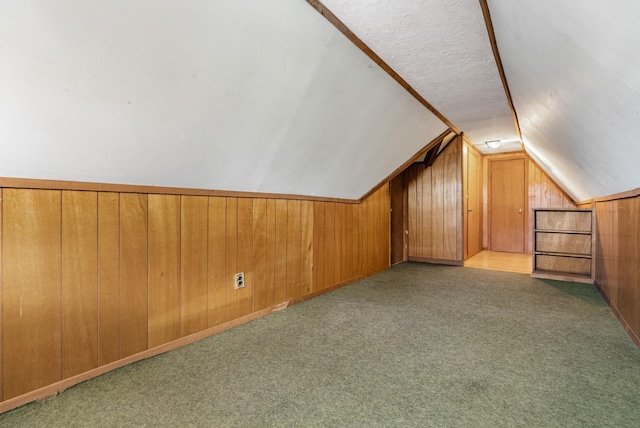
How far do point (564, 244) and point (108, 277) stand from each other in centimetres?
457

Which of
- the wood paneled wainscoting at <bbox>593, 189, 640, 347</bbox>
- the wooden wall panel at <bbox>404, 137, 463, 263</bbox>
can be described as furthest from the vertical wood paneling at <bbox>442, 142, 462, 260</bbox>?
the wood paneled wainscoting at <bbox>593, 189, 640, 347</bbox>

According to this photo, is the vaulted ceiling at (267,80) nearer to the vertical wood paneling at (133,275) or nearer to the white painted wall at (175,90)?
the white painted wall at (175,90)

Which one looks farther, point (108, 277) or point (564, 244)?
point (564, 244)

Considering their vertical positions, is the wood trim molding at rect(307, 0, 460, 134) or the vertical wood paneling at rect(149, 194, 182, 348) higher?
the wood trim molding at rect(307, 0, 460, 134)

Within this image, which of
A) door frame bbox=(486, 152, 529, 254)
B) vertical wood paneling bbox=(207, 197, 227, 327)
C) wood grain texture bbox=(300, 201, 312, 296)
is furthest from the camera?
door frame bbox=(486, 152, 529, 254)

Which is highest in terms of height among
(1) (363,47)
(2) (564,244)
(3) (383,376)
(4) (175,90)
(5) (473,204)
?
(1) (363,47)

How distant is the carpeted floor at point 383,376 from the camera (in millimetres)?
1299

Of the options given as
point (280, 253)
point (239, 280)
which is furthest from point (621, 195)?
point (239, 280)

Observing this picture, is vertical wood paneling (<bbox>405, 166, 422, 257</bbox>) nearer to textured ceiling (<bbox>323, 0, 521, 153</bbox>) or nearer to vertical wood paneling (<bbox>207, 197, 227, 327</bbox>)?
textured ceiling (<bbox>323, 0, 521, 153</bbox>)

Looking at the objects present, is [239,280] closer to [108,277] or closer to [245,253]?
[245,253]

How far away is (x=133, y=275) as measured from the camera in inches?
68.9

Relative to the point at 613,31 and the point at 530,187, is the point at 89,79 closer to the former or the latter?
the point at 613,31

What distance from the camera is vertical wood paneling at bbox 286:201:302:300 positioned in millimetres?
2771

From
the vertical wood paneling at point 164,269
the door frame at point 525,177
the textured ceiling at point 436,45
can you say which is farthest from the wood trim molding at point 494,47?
the door frame at point 525,177
